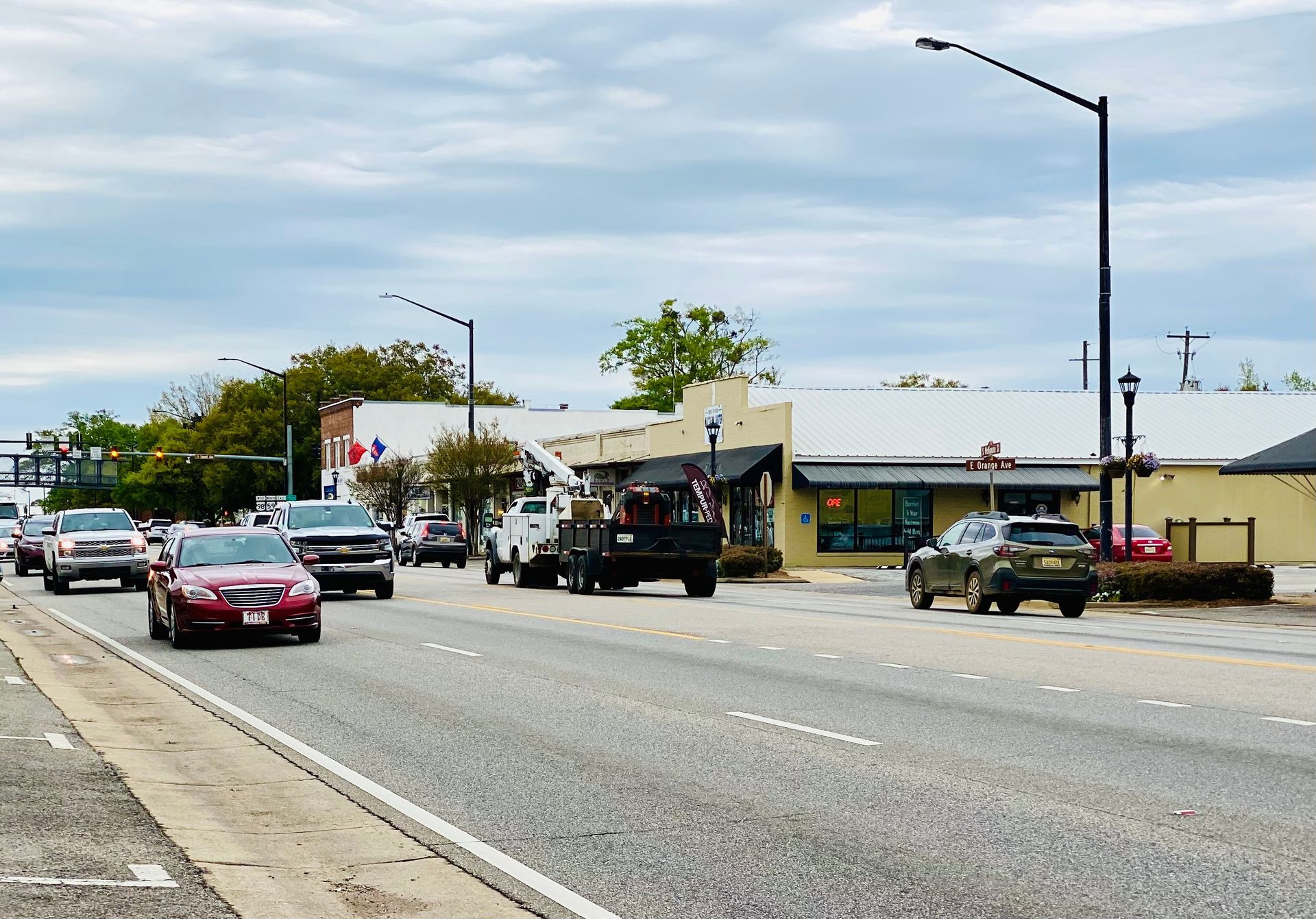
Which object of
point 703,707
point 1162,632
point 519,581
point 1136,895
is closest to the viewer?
point 1136,895

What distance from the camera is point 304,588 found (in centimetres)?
2030

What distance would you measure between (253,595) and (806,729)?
10.2 m

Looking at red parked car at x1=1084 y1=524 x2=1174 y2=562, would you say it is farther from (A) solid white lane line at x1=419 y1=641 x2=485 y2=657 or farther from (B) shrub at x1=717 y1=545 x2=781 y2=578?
(A) solid white lane line at x1=419 y1=641 x2=485 y2=657

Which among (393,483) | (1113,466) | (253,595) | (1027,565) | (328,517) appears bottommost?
(253,595)

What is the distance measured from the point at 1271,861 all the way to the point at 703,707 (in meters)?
6.38

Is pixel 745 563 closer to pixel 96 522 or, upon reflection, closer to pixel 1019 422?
pixel 96 522

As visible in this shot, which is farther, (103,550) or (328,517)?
(103,550)

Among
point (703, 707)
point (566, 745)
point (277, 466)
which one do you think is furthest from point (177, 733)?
point (277, 466)

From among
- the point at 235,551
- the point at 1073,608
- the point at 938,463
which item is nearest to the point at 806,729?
the point at 235,551

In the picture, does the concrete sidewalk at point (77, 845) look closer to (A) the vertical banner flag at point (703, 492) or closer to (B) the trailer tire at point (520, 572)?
(B) the trailer tire at point (520, 572)

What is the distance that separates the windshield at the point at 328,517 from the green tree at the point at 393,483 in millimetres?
46499

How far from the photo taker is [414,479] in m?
80.8

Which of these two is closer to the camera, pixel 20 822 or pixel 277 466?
pixel 20 822

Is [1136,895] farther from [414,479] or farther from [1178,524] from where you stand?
[414,479]
